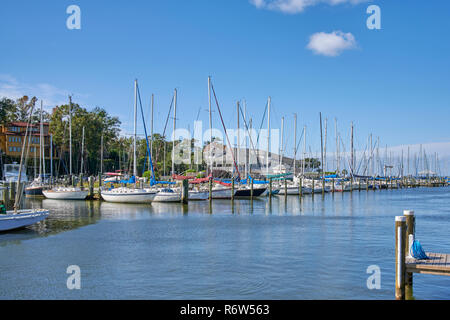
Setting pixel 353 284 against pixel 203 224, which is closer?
pixel 353 284

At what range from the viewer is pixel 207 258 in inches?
768

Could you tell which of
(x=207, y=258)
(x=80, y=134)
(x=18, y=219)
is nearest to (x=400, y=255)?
(x=207, y=258)

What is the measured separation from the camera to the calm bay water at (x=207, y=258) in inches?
575

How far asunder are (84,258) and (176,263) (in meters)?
4.47

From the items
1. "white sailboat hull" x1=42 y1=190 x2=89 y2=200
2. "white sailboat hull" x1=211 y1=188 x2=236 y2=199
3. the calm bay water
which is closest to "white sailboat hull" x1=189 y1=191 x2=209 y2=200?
"white sailboat hull" x1=211 y1=188 x2=236 y2=199

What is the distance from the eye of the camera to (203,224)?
3147 centimetres

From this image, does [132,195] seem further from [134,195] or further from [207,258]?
[207,258]

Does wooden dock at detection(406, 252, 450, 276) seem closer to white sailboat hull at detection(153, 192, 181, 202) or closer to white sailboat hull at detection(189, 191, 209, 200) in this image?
white sailboat hull at detection(153, 192, 181, 202)

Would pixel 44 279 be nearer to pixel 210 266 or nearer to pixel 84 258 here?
pixel 84 258

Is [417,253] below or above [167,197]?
above

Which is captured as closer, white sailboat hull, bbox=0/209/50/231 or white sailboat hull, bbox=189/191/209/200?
white sailboat hull, bbox=0/209/50/231

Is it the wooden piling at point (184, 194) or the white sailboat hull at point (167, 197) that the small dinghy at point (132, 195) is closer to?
the white sailboat hull at point (167, 197)

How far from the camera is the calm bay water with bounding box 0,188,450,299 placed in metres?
14.6
